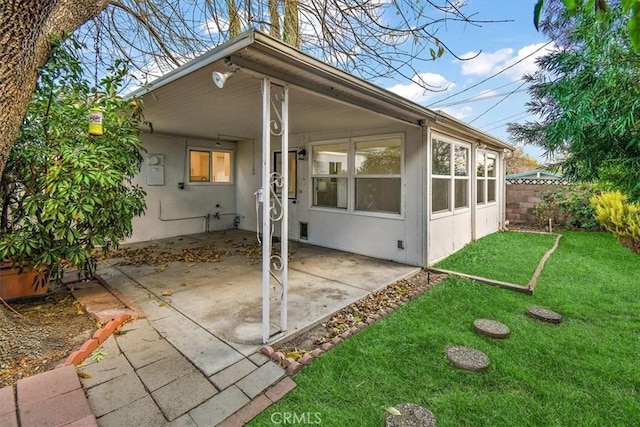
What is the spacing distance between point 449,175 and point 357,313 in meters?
3.71

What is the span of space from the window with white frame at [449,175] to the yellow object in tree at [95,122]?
4.61m

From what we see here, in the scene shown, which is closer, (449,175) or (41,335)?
(41,335)

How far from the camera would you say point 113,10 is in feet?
15.0

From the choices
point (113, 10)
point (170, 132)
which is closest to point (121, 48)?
point (113, 10)

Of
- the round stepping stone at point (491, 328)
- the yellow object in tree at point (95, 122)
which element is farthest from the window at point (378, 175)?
the yellow object in tree at point (95, 122)

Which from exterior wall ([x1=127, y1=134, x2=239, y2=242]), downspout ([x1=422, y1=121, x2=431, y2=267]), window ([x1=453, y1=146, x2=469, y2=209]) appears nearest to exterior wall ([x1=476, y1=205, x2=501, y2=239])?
window ([x1=453, y1=146, x2=469, y2=209])

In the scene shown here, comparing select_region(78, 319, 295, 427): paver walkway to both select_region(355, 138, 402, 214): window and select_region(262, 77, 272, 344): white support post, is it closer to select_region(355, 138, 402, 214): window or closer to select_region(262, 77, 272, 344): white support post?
select_region(262, 77, 272, 344): white support post

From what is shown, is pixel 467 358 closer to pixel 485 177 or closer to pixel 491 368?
pixel 491 368

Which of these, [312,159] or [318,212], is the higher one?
[312,159]

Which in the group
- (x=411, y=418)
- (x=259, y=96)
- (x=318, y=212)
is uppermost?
(x=259, y=96)

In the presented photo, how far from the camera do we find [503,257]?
577 cm

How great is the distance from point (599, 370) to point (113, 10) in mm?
6897

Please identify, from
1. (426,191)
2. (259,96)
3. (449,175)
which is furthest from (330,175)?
(259,96)

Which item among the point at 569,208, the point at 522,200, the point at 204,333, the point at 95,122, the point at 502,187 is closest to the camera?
the point at 204,333
